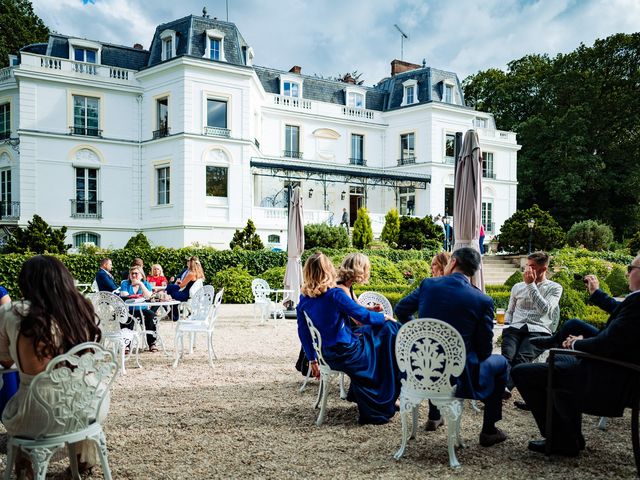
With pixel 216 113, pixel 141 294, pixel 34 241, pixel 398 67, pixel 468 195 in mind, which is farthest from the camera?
pixel 398 67

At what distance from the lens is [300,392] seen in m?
5.83

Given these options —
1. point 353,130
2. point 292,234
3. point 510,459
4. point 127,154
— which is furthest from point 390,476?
point 353,130

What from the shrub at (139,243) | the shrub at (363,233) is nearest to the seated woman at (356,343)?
the shrub at (139,243)

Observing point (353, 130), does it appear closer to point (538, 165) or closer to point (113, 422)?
point (538, 165)

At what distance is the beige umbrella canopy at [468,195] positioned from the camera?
659 cm

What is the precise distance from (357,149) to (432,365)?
27.5 m

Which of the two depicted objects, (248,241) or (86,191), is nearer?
(248,241)

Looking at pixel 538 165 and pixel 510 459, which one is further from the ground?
pixel 538 165

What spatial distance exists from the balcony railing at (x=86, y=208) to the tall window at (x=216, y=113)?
6297 mm

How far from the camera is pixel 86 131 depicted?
23.0 meters

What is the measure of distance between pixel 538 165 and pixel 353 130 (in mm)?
15434

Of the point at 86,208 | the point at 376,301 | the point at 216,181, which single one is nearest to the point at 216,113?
the point at 216,181

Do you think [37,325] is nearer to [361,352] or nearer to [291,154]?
[361,352]

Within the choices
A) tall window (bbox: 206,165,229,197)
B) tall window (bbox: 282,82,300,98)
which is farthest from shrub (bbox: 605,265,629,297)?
tall window (bbox: 282,82,300,98)
